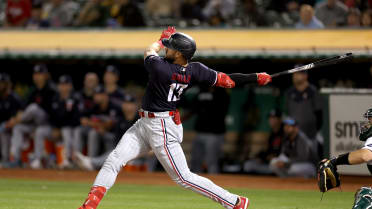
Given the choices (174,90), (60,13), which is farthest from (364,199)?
(60,13)

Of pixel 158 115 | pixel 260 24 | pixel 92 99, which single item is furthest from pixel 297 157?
pixel 158 115

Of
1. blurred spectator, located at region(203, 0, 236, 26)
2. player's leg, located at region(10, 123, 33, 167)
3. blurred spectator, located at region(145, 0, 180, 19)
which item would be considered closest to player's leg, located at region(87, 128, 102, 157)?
player's leg, located at region(10, 123, 33, 167)

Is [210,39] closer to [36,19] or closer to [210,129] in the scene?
[210,129]

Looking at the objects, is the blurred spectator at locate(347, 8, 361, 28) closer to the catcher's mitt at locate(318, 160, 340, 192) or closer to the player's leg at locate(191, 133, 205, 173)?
the player's leg at locate(191, 133, 205, 173)

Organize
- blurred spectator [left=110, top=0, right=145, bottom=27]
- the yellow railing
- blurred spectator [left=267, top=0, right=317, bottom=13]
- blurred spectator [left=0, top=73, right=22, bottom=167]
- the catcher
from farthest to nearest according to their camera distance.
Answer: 1. blurred spectator [left=110, top=0, right=145, bottom=27]
2. blurred spectator [left=0, top=73, right=22, bottom=167]
3. blurred spectator [left=267, top=0, right=317, bottom=13]
4. the yellow railing
5. the catcher

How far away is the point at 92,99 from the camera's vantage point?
13.1m

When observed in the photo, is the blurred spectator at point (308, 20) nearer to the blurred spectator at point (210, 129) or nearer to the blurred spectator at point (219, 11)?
the blurred spectator at point (219, 11)

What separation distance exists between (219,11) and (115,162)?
7.66 metres

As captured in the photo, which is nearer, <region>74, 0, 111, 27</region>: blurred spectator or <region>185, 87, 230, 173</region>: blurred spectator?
<region>185, 87, 230, 173</region>: blurred spectator

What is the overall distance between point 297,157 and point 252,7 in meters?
2.94

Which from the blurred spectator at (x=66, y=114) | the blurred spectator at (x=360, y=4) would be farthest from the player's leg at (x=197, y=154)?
the blurred spectator at (x=360, y=4)

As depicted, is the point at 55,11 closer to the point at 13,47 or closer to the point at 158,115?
the point at 13,47

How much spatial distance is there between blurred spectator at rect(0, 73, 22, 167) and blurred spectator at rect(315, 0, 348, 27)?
5393 mm

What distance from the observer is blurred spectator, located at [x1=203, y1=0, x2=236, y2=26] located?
13.6 meters
